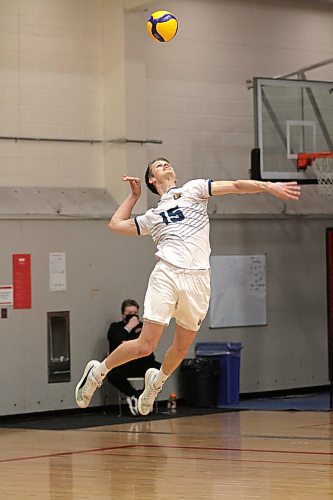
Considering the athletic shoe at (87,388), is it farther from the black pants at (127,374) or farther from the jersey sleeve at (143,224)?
the black pants at (127,374)

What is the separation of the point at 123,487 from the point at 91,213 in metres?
7.34

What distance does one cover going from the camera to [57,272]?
15.9 m

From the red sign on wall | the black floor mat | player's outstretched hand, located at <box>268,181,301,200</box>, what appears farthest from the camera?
the red sign on wall

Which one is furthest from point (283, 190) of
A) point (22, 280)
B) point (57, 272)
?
point (57, 272)

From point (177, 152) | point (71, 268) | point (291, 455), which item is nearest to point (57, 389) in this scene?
point (71, 268)

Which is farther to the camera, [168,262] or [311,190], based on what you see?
[311,190]

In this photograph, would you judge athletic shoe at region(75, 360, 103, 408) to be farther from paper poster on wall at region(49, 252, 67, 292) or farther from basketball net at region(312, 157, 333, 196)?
basketball net at region(312, 157, 333, 196)

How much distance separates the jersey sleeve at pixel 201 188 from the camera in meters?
9.77

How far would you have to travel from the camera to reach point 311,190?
18.6 metres

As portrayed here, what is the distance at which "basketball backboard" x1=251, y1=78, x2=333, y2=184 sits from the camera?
619 inches

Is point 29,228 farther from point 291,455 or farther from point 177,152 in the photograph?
point 291,455

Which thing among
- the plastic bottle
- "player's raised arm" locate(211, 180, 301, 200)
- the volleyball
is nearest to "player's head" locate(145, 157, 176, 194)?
"player's raised arm" locate(211, 180, 301, 200)

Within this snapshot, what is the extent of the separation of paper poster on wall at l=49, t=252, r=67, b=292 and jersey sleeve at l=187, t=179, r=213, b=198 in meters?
6.37

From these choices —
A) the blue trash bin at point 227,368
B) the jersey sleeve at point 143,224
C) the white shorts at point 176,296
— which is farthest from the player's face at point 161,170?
the blue trash bin at point 227,368
